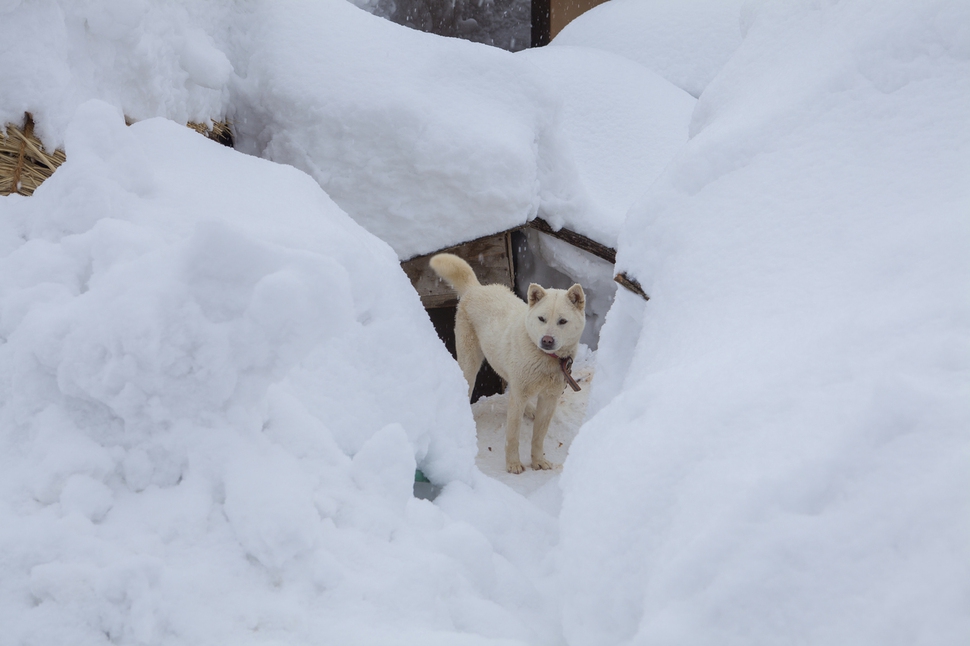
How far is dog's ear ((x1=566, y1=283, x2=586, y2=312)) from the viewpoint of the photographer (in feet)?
12.2

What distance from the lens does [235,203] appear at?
2219mm

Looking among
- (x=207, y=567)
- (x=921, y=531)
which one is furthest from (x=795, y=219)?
(x=207, y=567)

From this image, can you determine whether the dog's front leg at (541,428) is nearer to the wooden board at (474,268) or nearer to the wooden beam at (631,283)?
the wooden board at (474,268)

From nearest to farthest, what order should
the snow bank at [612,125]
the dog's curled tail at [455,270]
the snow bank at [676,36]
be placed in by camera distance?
the dog's curled tail at [455,270] → the snow bank at [612,125] → the snow bank at [676,36]

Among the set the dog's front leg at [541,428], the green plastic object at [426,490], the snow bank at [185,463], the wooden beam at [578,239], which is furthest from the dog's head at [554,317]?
the snow bank at [185,463]

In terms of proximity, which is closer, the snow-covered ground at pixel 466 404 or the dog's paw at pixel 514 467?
the snow-covered ground at pixel 466 404

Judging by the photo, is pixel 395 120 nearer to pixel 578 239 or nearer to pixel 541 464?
pixel 578 239

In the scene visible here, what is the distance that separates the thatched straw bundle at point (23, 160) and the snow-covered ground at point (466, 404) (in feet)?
0.22

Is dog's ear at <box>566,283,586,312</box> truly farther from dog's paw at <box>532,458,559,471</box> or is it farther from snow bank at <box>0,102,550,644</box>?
snow bank at <box>0,102,550,644</box>

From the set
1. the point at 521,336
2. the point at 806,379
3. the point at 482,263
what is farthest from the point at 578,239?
the point at 806,379

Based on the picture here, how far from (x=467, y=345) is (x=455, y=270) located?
58 centimetres

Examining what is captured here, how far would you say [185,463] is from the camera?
1.34 meters

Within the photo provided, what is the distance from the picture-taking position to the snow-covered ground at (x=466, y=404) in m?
0.98

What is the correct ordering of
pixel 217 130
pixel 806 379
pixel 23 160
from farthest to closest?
pixel 217 130, pixel 23 160, pixel 806 379
